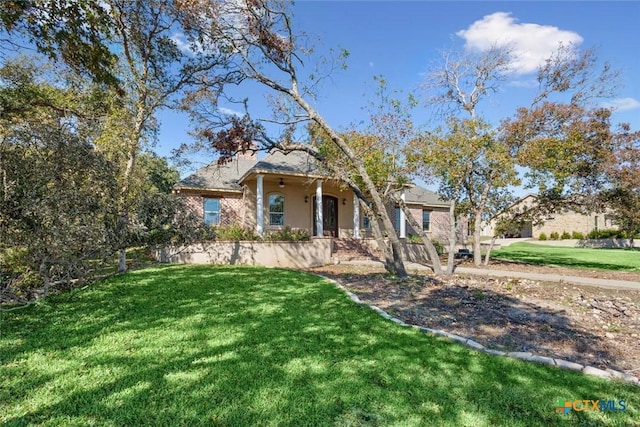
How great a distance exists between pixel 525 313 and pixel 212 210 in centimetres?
1374

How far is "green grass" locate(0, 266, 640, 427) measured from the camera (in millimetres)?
2564

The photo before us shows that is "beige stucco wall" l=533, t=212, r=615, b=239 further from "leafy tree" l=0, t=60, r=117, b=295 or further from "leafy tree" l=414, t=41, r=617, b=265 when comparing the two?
"leafy tree" l=0, t=60, r=117, b=295

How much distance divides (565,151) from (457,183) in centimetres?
342

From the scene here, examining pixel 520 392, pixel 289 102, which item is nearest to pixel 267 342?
pixel 520 392

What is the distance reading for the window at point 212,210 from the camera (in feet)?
52.6

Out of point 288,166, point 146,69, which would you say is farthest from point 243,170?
point 146,69

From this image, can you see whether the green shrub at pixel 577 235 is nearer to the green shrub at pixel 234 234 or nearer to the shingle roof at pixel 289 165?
the shingle roof at pixel 289 165

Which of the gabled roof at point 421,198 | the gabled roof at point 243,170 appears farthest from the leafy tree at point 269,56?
the gabled roof at point 421,198

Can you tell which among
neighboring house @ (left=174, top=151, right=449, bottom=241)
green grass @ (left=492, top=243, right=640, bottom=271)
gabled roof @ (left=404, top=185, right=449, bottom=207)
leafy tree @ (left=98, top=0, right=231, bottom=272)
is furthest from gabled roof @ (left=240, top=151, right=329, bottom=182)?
green grass @ (left=492, top=243, right=640, bottom=271)

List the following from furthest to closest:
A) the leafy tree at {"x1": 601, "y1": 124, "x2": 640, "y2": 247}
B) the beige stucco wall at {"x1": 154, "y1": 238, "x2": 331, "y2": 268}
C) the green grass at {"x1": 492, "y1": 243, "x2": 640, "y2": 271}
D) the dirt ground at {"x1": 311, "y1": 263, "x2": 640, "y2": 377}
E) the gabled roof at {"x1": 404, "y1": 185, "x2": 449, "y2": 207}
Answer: the gabled roof at {"x1": 404, "y1": 185, "x2": 449, "y2": 207}
the green grass at {"x1": 492, "y1": 243, "x2": 640, "y2": 271}
the beige stucco wall at {"x1": 154, "y1": 238, "x2": 331, "y2": 268}
the leafy tree at {"x1": 601, "y1": 124, "x2": 640, "y2": 247}
the dirt ground at {"x1": 311, "y1": 263, "x2": 640, "y2": 377}

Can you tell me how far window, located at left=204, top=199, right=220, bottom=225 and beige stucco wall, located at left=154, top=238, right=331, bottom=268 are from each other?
354 centimetres

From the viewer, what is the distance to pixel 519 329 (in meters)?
4.76

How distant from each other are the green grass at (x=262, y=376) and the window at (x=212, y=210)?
10.8 m

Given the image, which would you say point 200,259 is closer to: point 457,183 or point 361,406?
point 457,183
